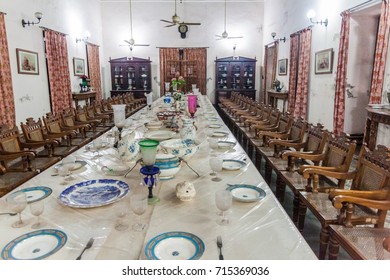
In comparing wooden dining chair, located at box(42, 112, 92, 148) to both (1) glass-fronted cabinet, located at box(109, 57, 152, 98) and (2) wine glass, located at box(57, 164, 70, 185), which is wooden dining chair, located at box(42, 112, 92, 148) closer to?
(2) wine glass, located at box(57, 164, 70, 185)

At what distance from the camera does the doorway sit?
548 cm

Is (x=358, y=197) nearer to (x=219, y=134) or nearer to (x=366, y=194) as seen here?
(x=366, y=194)

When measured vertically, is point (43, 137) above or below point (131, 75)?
below

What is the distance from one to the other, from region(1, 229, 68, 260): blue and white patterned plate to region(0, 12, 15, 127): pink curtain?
494cm

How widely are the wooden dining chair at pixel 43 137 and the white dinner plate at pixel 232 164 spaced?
2.08 m

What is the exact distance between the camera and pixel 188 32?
439 inches

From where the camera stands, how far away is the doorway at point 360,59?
5.48 meters

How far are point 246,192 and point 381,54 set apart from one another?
4089 mm

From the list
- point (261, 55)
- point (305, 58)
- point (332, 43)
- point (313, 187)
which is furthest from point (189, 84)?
point (313, 187)

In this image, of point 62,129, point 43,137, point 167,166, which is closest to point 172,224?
point 167,166

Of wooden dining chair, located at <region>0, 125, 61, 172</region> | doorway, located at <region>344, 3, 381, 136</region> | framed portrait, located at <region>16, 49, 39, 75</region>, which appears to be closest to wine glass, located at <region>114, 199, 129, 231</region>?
wooden dining chair, located at <region>0, 125, 61, 172</region>

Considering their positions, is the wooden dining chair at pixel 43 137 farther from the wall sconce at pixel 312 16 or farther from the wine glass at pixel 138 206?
the wall sconce at pixel 312 16

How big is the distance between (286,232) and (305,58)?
22.0 ft

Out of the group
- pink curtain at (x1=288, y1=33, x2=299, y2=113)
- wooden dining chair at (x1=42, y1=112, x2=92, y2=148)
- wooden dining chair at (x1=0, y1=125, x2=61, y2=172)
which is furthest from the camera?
pink curtain at (x1=288, y1=33, x2=299, y2=113)
